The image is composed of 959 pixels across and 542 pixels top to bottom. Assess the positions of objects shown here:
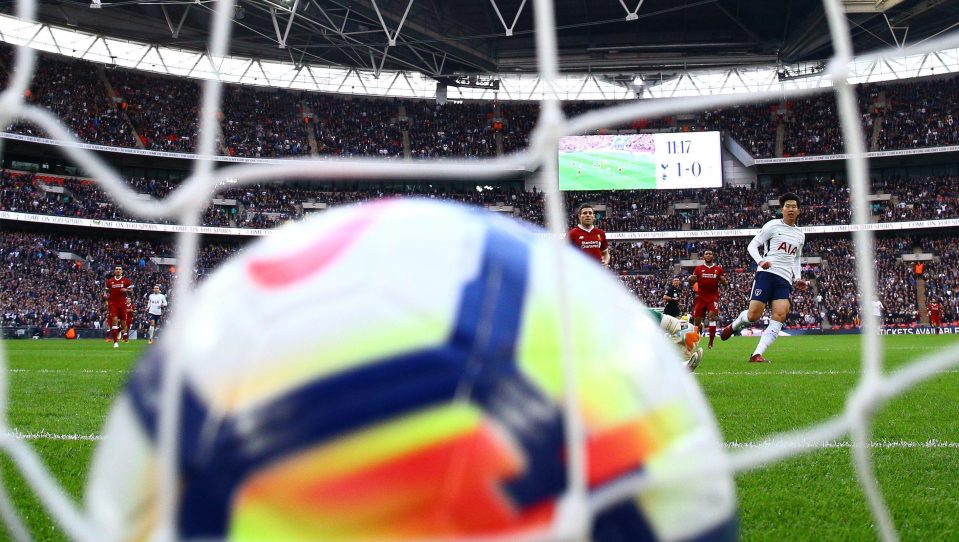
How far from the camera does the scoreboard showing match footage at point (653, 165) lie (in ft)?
99.6

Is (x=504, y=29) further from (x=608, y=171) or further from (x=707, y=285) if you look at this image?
(x=707, y=285)

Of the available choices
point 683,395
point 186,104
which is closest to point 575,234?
point 683,395

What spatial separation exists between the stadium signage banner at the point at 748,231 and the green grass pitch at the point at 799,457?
78.2 ft

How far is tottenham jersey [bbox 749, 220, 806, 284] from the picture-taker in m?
8.14

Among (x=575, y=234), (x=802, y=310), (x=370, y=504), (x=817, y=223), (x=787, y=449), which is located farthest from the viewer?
(x=817, y=223)

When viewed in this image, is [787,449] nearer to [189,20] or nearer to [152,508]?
[152,508]

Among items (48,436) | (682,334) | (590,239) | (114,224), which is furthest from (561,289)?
(114,224)

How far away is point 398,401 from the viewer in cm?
84

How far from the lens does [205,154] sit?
41.3 inches

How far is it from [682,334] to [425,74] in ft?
90.9

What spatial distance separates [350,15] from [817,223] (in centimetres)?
2018

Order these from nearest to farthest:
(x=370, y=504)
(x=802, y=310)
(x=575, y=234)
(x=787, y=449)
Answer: (x=370, y=504) → (x=787, y=449) → (x=575, y=234) → (x=802, y=310)

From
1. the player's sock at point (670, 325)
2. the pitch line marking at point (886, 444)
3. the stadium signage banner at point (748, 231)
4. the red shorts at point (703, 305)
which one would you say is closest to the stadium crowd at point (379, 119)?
the stadium signage banner at point (748, 231)

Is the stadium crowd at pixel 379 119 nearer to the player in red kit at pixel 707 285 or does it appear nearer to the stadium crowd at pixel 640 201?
the stadium crowd at pixel 640 201
